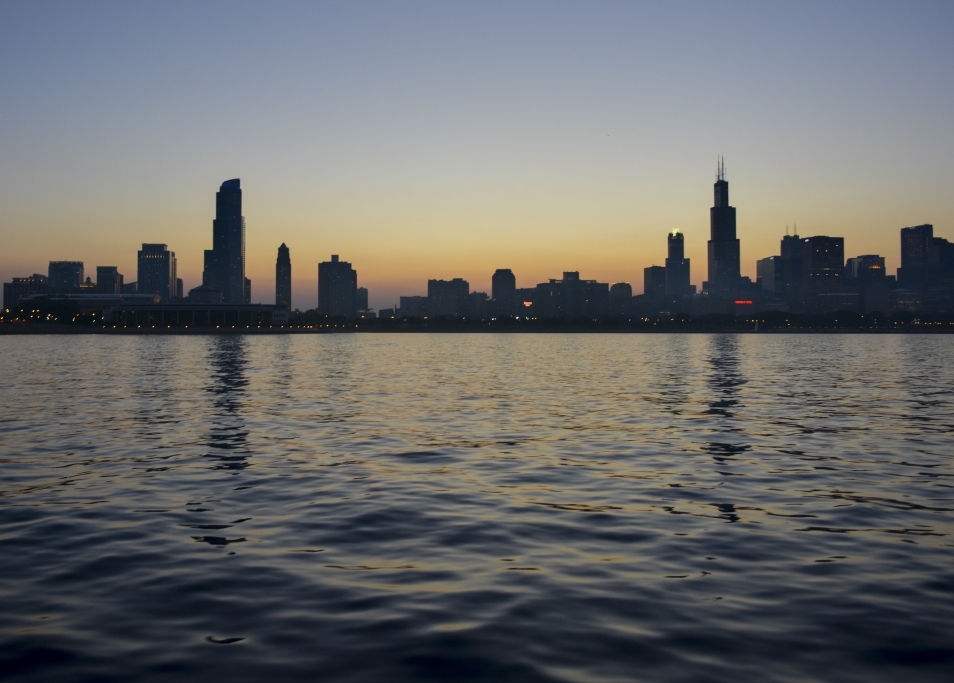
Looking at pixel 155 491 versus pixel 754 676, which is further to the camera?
pixel 155 491

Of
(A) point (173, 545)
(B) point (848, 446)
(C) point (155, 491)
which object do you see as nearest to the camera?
(A) point (173, 545)

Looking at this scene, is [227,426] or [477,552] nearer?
[477,552]

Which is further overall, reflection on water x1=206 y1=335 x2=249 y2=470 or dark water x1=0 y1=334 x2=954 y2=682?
reflection on water x1=206 y1=335 x2=249 y2=470

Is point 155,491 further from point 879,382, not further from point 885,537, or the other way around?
point 879,382

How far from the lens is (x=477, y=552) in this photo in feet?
50.3

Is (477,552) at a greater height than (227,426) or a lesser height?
greater

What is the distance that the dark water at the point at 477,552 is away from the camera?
10.4m

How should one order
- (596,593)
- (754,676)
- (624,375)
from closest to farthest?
(754,676) → (596,593) → (624,375)

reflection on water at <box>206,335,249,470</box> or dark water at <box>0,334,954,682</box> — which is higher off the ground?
dark water at <box>0,334,954,682</box>

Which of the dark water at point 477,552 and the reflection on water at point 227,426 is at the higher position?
the dark water at point 477,552

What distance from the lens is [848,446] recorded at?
3066 cm

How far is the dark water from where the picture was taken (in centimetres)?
1035

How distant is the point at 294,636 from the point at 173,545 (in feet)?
19.9

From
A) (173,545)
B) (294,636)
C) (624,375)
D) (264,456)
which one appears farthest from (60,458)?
(624,375)
